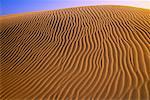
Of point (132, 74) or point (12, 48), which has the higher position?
point (12, 48)

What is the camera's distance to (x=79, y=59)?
834cm

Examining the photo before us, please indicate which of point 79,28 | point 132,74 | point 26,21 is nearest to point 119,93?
point 132,74

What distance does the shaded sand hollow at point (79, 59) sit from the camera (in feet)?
21.5

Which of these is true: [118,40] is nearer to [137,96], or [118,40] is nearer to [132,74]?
[132,74]

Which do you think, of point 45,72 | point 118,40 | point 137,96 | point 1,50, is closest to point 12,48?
point 1,50

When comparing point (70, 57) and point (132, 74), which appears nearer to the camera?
point (132, 74)

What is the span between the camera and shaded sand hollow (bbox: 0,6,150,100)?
6.54m

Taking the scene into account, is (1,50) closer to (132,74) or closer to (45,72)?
(45,72)

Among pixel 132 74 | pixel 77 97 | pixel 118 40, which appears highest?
pixel 118 40

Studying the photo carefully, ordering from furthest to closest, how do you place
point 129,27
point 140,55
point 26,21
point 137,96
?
point 26,21, point 129,27, point 140,55, point 137,96

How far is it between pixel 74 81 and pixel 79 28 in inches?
176

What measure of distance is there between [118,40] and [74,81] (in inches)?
111

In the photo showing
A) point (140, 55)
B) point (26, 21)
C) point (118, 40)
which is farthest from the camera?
point (26, 21)

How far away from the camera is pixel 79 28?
11.2 meters
